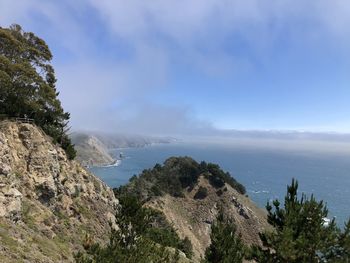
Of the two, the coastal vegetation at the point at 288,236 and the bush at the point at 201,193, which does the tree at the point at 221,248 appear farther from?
the bush at the point at 201,193

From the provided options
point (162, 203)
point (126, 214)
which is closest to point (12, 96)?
point (126, 214)

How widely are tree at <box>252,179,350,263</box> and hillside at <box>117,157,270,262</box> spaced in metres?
58.5

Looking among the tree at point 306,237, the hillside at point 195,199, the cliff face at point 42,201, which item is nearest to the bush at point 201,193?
the hillside at point 195,199

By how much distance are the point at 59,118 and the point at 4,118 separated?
1140cm

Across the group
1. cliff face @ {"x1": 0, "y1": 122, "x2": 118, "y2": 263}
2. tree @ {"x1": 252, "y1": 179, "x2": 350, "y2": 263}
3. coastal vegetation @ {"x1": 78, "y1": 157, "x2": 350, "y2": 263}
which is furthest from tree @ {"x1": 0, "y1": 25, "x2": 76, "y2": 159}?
tree @ {"x1": 252, "y1": 179, "x2": 350, "y2": 263}

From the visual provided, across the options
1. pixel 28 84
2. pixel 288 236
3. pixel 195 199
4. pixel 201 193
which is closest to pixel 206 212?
pixel 195 199

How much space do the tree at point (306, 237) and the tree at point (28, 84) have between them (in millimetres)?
30618

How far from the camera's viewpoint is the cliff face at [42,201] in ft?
74.2

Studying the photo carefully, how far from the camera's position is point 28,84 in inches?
1580

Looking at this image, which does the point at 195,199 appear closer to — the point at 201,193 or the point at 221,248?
the point at 201,193

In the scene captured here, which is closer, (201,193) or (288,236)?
(288,236)

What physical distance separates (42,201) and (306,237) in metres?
24.6

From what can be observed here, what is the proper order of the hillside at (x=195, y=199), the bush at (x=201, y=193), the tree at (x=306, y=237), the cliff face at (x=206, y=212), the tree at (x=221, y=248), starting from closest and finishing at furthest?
1. the tree at (x=306, y=237)
2. the tree at (x=221, y=248)
3. the cliff face at (x=206, y=212)
4. the hillside at (x=195, y=199)
5. the bush at (x=201, y=193)

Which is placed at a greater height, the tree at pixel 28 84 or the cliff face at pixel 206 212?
the tree at pixel 28 84
